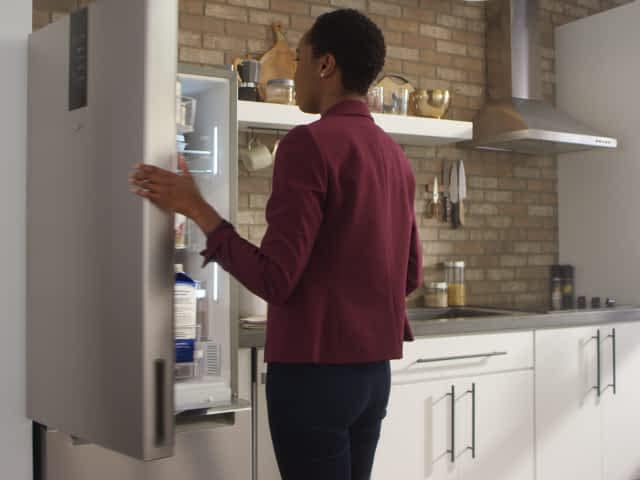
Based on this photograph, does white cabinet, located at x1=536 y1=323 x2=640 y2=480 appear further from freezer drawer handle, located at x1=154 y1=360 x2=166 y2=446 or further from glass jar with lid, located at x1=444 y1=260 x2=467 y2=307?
freezer drawer handle, located at x1=154 y1=360 x2=166 y2=446

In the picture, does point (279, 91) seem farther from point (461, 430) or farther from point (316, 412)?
point (316, 412)

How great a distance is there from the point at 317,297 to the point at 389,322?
0.53 feet

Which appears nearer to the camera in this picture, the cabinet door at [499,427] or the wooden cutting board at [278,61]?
the cabinet door at [499,427]

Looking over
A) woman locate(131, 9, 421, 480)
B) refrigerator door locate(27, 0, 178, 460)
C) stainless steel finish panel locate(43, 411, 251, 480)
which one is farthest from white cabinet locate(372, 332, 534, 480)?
refrigerator door locate(27, 0, 178, 460)

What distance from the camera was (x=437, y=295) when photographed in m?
3.66

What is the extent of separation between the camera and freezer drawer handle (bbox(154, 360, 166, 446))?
1.09m

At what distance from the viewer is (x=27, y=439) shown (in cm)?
147

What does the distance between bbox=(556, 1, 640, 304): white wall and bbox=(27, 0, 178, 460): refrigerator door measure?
3232 mm

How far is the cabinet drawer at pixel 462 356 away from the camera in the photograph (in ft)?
9.54

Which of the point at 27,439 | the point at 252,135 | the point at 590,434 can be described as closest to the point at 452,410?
the point at 590,434

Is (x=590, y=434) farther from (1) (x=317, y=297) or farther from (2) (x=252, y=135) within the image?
(1) (x=317, y=297)

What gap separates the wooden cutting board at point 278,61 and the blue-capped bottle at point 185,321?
1.30 metres

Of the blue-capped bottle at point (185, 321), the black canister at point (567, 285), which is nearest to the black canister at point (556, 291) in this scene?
the black canister at point (567, 285)

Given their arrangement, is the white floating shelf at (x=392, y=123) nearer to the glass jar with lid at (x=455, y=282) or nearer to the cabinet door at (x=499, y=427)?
the glass jar with lid at (x=455, y=282)
